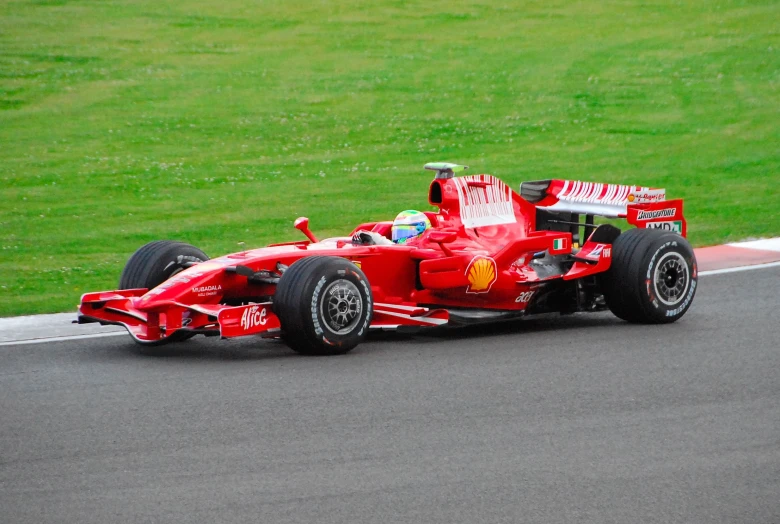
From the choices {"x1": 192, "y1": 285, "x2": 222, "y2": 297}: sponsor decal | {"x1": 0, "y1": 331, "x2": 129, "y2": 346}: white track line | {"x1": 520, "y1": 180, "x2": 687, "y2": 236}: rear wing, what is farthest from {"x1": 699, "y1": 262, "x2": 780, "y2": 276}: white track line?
{"x1": 0, "y1": 331, "x2": 129, "y2": 346}: white track line

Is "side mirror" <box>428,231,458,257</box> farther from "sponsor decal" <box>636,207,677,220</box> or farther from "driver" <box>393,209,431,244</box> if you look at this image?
"sponsor decal" <box>636,207,677,220</box>

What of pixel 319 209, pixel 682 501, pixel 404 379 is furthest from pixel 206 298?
pixel 319 209

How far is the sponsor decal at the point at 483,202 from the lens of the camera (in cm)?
1018

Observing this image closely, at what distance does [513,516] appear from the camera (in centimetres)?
581

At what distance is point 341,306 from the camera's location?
29.1ft

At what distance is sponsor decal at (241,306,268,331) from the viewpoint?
8.66 metres

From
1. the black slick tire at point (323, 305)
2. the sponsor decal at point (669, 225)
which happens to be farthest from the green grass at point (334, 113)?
the sponsor decal at point (669, 225)

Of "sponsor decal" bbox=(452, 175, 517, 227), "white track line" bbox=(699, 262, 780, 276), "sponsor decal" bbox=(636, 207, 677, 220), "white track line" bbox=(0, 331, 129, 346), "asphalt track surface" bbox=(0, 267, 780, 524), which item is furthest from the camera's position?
"white track line" bbox=(699, 262, 780, 276)

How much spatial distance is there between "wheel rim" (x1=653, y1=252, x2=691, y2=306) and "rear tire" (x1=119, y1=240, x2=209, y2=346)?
363 cm

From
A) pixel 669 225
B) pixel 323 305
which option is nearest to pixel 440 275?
pixel 323 305

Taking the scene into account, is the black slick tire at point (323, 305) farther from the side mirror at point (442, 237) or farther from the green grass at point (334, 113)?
the green grass at point (334, 113)

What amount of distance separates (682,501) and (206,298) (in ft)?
13.7

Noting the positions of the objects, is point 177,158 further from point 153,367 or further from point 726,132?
point 153,367

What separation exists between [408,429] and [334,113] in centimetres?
1732
